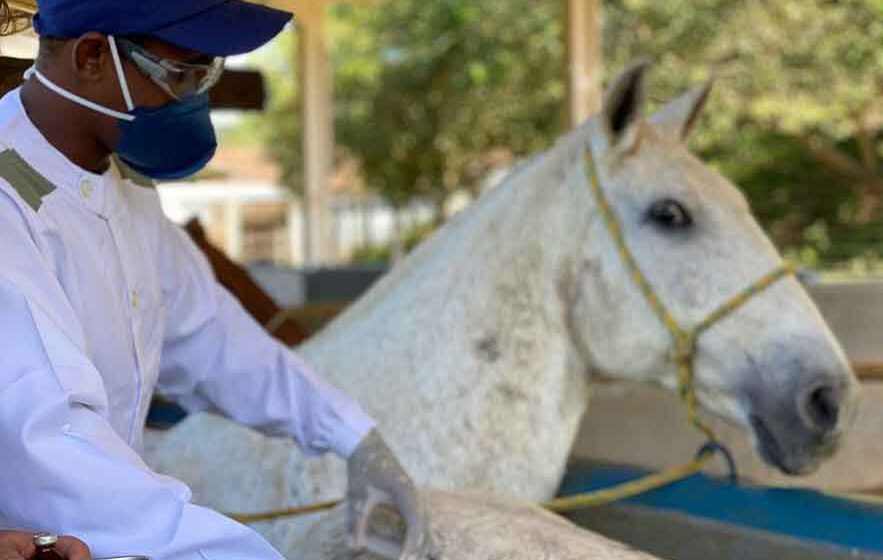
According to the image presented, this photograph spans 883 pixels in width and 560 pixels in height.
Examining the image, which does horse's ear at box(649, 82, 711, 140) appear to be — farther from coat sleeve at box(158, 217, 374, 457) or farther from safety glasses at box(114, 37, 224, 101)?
safety glasses at box(114, 37, 224, 101)

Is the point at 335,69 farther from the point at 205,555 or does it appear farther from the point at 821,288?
the point at 205,555

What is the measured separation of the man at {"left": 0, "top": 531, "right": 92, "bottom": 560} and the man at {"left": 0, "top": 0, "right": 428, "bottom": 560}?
1.3 inches

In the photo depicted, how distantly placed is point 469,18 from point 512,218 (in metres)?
14.0

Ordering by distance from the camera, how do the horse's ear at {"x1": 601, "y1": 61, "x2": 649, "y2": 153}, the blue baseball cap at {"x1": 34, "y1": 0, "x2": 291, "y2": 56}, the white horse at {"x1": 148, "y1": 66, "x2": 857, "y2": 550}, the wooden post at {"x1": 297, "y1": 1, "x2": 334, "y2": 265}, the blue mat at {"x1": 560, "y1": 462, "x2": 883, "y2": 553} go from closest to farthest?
the blue baseball cap at {"x1": 34, "y1": 0, "x2": 291, "y2": 56} < the blue mat at {"x1": 560, "y1": 462, "x2": 883, "y2": 553} < the white horse at {"x1": 148, "y1": 66, "x2": 857, "y2": 550} < the horse's ear at {"x1": 601, "y1": 61, "x2": 649, "y2": 153} < the wooden post at {"x1": 297, "y1": 1, "x2": 334, "y2": 265}

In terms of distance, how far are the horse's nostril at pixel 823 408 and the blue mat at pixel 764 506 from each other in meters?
0.16

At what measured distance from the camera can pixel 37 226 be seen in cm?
129

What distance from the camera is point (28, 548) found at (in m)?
1.04

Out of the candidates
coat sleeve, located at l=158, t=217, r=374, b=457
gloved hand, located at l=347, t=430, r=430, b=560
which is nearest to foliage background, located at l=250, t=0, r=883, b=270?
coat sleeve, located at l=158, t=217, r=374, b=457

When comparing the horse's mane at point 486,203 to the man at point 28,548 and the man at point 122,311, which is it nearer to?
the man at point 122,311

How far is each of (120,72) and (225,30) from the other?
13 centimetres

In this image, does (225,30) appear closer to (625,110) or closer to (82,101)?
(82,101)

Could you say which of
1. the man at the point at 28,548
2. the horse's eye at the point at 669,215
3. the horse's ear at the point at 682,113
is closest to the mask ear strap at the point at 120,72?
the man at the point at 28,548

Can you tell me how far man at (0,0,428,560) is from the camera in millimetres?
1065

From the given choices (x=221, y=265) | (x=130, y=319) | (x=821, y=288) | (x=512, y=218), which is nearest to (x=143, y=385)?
(x=130, y=319)
